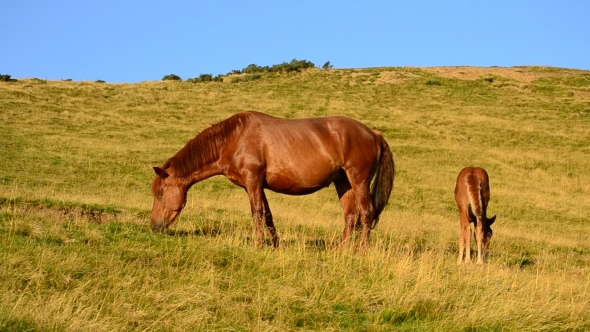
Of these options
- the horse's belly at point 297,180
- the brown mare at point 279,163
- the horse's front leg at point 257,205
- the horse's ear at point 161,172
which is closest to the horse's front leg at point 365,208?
the brown mare at point 279,163

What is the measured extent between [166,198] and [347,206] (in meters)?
3.02

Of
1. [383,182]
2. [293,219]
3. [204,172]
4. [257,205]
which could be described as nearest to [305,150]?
[257,205]

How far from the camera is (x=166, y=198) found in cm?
1101

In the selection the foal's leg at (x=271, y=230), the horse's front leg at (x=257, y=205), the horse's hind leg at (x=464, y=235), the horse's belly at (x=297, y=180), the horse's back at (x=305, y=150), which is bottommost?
the horse's hind leg at (x=464, y=235)

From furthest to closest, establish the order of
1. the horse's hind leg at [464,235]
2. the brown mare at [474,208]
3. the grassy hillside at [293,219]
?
1. the brown mare at [474,208]
2. the horse's hind leg at [464,235]
3. the grassy hillside at [293,219]

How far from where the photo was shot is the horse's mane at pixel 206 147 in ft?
36.1

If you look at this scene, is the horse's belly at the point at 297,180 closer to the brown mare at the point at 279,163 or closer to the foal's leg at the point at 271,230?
the brown mare at the point at 279,163

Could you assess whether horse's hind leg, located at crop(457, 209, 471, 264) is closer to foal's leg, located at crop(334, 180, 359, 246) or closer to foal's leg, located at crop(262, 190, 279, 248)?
foal's leg, located at crop(334, 180, 359, 246)

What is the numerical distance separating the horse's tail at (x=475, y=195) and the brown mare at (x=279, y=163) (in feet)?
7.16

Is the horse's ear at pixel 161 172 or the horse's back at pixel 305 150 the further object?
the horse's ear at pixel 161 172

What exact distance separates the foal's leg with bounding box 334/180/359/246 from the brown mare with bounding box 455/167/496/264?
2277 mm

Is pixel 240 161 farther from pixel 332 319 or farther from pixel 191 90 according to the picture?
pixel 191 90

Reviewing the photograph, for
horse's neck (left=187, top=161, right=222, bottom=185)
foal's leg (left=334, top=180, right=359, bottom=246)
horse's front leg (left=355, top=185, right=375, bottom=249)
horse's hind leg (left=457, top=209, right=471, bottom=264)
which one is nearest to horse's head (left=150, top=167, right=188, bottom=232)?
horse's neck (left=187, top=161, right=222, bottom=185)

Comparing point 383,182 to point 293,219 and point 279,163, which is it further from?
point 293,219
